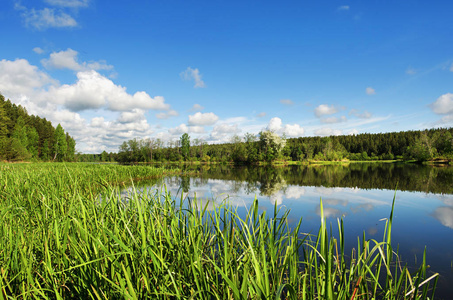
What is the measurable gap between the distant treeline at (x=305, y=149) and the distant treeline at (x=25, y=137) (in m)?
31.1

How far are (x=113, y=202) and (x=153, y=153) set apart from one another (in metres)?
100

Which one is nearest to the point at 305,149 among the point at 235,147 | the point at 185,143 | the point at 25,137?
the point at 235,147

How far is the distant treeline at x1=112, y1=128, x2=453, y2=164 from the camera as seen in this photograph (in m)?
57.8

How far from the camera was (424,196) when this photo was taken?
11.6 meters

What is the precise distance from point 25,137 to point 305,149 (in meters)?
81.1

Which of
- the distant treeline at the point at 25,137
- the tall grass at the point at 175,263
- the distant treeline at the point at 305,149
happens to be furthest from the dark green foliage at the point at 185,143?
the tall grass at the point at 175,263

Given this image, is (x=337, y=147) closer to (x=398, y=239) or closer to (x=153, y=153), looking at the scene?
(x=153, y=153)

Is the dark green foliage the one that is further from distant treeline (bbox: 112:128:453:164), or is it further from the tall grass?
the tall grass

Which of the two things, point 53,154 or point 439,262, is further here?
point 53,154

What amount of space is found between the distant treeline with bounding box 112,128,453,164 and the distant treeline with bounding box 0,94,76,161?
1224 inches

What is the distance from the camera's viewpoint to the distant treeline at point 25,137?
37.1 metres

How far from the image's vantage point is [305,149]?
80812 millimetres

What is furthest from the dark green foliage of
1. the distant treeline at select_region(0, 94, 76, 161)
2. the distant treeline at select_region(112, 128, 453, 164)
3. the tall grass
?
the tall grass

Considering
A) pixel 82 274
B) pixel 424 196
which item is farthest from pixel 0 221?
pixel 424 196
